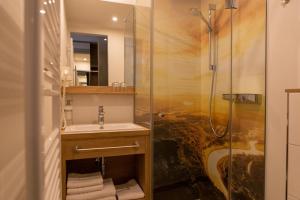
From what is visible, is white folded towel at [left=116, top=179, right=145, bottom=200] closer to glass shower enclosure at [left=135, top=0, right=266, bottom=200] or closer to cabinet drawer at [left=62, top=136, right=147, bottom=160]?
glass shower enclosure at [left=135, top=0, right=266, bottom=200]

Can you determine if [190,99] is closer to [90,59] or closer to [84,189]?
[90,59]

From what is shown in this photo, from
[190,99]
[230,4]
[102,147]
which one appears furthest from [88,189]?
[230,4]

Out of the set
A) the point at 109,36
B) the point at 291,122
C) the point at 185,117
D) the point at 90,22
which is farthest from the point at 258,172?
the point at 90,22

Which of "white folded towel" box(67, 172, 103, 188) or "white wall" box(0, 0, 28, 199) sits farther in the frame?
"white folded towel" box(67, 172, 103, 188)

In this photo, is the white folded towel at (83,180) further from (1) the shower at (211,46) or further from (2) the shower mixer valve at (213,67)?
(2) the shower mixer valve at (213,67)

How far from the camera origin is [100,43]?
216cm

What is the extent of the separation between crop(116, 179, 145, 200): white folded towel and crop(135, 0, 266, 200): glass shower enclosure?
167 mm

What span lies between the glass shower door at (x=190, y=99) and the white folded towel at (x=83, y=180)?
1.74ft

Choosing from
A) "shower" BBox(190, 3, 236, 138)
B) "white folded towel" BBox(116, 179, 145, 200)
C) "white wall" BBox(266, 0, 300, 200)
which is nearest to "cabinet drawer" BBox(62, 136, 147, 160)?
"white folded towel" BBox(116, 179, 145, 200)

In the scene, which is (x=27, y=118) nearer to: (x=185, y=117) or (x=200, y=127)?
(x=185, y=117)

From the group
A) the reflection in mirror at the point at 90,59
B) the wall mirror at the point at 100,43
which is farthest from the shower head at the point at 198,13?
the reflection in mirror at the point at 90,59

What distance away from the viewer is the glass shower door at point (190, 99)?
2039 millimetres

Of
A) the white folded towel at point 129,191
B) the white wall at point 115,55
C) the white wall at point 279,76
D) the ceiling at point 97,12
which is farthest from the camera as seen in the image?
the white wall at point 115,55

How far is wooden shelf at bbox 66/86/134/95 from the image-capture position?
2049mm
